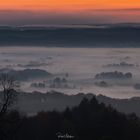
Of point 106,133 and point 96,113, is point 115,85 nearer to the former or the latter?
point 96,113

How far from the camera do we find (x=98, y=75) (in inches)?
5910

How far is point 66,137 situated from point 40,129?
806 cm

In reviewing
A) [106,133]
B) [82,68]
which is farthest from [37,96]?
[106,133]

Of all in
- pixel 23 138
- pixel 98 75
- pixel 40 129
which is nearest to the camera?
pixel 23 138

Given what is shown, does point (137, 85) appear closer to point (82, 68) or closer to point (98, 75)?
point (98, 75)

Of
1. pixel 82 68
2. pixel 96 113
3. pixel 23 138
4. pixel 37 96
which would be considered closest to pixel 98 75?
pixel 82 68

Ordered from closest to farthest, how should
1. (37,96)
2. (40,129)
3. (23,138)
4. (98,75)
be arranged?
(23,138) < (40,129) < (37,96) < (98,75)

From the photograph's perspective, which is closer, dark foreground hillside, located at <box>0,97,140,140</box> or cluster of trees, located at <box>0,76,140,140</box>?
cluster of trees, located at <box>0,76,140,140</box>

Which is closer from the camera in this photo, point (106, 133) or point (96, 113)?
point (106, 133)

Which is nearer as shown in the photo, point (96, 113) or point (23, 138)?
point (23, 138)

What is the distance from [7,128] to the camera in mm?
29531

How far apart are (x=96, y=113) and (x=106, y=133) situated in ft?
28.5

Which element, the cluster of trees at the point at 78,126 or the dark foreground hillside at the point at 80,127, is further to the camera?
the dark foreground hillside at the point at 80,127

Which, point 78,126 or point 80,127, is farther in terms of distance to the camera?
point 78,126
